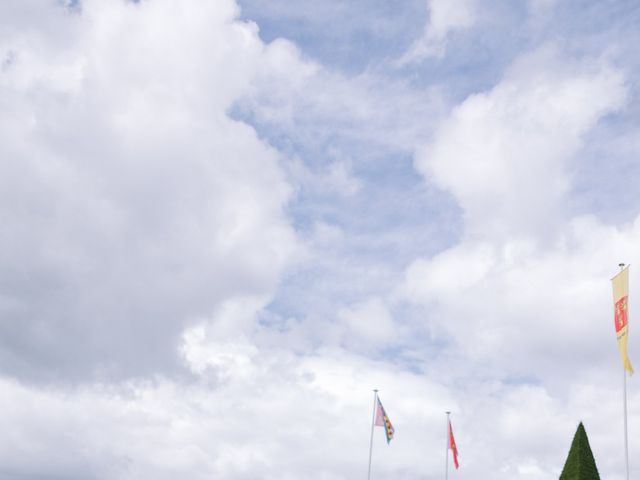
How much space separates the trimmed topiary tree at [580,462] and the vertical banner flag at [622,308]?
7948 millimetres

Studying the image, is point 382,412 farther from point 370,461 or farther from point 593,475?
point 593,475

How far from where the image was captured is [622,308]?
4888 centimetres

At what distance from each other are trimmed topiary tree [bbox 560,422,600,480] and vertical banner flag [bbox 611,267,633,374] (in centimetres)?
795

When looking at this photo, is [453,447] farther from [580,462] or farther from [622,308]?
[622,308]

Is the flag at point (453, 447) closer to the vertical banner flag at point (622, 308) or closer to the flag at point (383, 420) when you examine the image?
the flag at point (383, 420)

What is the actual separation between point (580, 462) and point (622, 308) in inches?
414

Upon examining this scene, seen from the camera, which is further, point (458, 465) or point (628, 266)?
point (458, 465)

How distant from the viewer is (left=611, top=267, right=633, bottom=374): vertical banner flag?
48219 mm

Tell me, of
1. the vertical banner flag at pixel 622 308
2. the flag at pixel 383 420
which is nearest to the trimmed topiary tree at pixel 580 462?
the vertical banner flag at pixel 622 308

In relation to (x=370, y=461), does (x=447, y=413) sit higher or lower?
higher

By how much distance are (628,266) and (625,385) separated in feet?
22.9

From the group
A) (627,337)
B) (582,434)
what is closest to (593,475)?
(582,434)

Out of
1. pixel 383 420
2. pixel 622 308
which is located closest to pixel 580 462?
pixel 622 308

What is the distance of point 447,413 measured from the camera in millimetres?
74812
